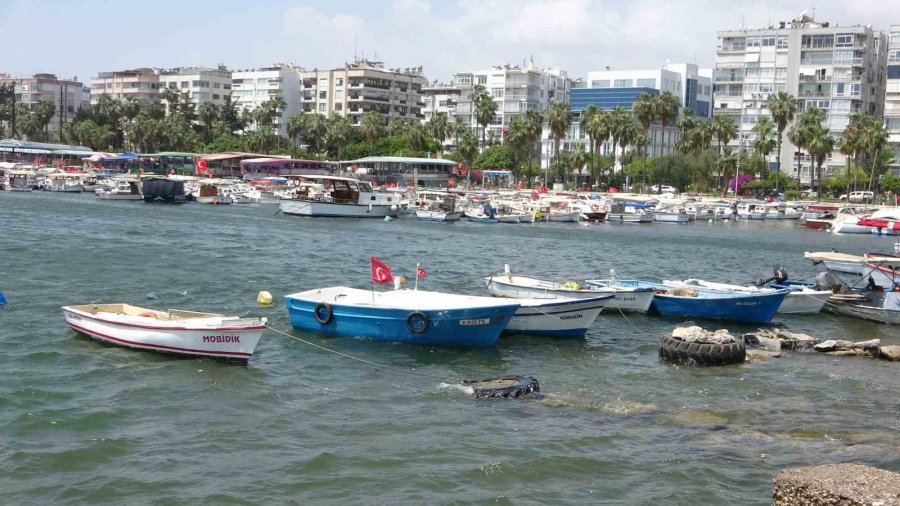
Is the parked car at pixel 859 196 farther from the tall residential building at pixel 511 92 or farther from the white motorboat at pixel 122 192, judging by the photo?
the white motorboat at pixel 122 192

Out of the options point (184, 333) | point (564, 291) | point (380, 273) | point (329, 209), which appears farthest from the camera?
point (329, 209)

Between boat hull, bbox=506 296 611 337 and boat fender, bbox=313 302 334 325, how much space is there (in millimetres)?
5526

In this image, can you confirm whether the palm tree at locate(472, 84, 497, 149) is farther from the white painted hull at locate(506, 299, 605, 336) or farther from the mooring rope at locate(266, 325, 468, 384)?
the mooring rope at locate(266, 325, 468, 384)

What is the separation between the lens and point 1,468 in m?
17.2

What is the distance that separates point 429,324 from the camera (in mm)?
26703

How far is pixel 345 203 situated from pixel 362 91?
87.7m

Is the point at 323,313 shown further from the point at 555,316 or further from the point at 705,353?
the point at 705,353

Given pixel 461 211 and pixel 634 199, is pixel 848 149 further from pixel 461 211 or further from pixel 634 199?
pixel 461 211

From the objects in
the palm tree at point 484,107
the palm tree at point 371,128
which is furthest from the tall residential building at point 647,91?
the palm tree at point 371,128

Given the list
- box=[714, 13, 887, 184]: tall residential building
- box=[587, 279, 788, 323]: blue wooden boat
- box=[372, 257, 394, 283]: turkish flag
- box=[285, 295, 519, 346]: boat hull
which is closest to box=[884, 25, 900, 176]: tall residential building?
box=[714, 13, 887, 184]: tall residential building

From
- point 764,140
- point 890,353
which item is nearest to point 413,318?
point 890,353

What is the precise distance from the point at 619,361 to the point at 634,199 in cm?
8792

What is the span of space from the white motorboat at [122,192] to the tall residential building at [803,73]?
3322 inches

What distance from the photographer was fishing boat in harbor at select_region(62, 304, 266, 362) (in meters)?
23.9
